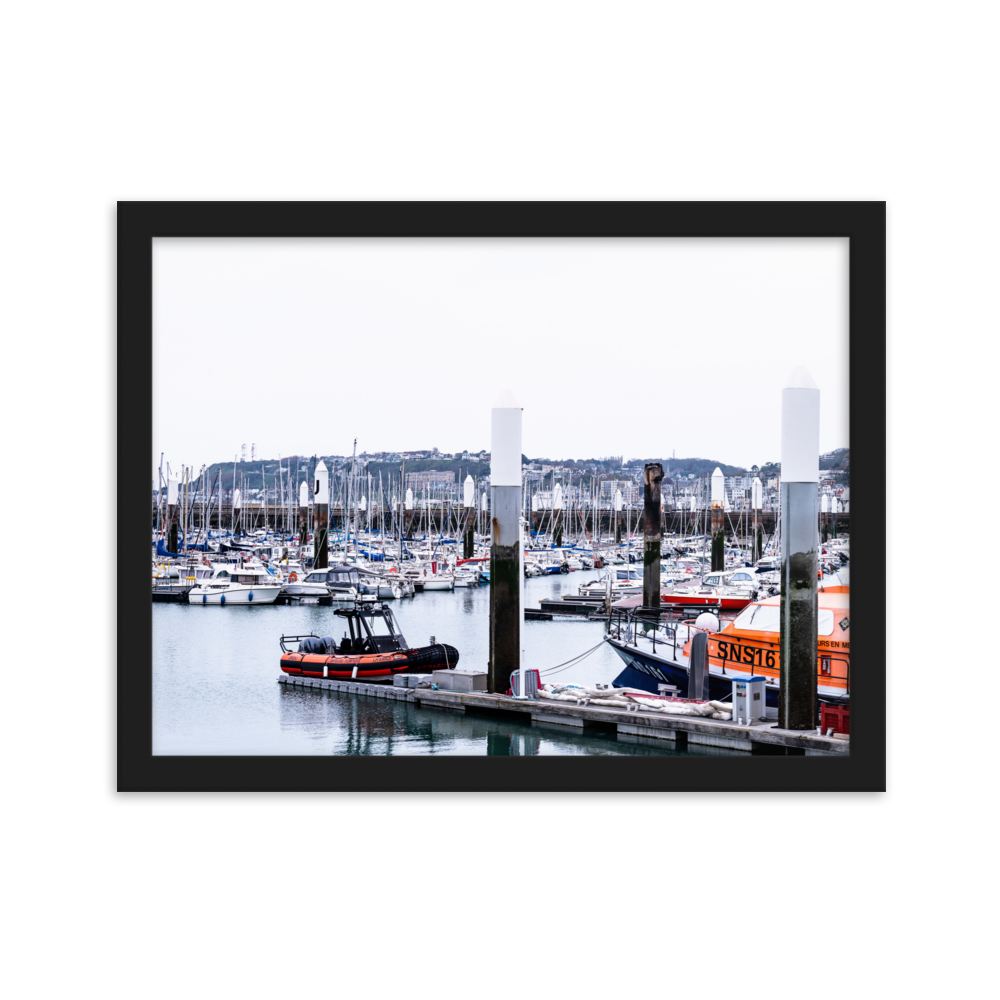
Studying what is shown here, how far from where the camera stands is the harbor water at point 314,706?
20.4 feet

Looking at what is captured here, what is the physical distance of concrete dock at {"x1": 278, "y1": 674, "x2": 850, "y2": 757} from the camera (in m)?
6.91

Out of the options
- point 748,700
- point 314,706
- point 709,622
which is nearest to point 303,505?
point 709,622

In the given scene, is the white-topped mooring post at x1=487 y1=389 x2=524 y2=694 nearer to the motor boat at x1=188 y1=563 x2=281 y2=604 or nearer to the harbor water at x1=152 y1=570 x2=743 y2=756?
the harbor water at x1=152 y1=570 x2=743 y2=756

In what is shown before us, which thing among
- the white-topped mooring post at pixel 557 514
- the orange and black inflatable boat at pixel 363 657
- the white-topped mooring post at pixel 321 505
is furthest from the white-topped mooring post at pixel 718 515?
the white-topped mooring post at pixel 321 505

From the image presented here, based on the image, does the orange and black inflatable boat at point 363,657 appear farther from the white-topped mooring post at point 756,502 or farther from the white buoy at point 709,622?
the white-topped mooring post at point 756,502

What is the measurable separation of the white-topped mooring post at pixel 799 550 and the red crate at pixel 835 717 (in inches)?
4.3

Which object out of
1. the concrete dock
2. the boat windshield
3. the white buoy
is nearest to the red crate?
the concrete dock

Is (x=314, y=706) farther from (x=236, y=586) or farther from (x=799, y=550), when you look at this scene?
(x=236, y=586)

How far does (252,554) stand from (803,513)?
15.6 metres

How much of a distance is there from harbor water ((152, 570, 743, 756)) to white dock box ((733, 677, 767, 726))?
30cm

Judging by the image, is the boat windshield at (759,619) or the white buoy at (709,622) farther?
the white buoy at (709,622)
